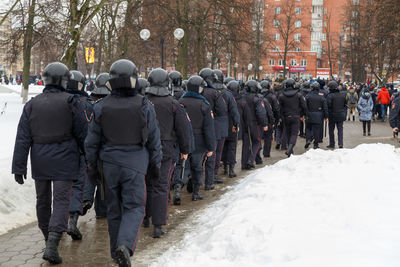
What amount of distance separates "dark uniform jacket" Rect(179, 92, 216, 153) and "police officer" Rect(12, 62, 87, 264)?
123 inches

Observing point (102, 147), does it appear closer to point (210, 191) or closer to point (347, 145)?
point (210, 191)

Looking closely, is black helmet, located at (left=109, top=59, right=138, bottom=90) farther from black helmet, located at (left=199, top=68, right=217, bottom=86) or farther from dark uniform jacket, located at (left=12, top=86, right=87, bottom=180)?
black helmet, located at (left=199, top=68, right=217, bottom=86)

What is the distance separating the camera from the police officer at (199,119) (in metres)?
8.62

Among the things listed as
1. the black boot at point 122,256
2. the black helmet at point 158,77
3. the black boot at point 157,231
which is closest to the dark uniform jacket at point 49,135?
the black boot at point 122,256

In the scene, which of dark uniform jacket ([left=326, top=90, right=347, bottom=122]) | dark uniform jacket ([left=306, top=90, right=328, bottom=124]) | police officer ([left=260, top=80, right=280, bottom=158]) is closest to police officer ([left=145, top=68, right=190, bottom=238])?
police officer ([left=260, top=80, right=280, bottom=158])

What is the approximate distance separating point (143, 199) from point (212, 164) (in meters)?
4.61

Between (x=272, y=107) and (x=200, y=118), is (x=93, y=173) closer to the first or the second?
(x=200, y=118)

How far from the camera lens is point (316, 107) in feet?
52.1

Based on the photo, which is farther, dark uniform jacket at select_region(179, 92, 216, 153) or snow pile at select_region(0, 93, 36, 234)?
dark uniform jacket at select_region(179, 92, 216, 153)

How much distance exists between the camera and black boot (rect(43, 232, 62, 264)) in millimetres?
5508

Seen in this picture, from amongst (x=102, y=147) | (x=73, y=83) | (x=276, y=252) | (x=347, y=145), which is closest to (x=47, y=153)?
(x=102, y=147)

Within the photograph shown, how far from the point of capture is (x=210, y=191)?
32.4 ft

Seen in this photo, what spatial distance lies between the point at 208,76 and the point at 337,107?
7351 millimetres

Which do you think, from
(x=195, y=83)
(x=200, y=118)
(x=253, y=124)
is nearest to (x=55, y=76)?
(x=195, y=83)
